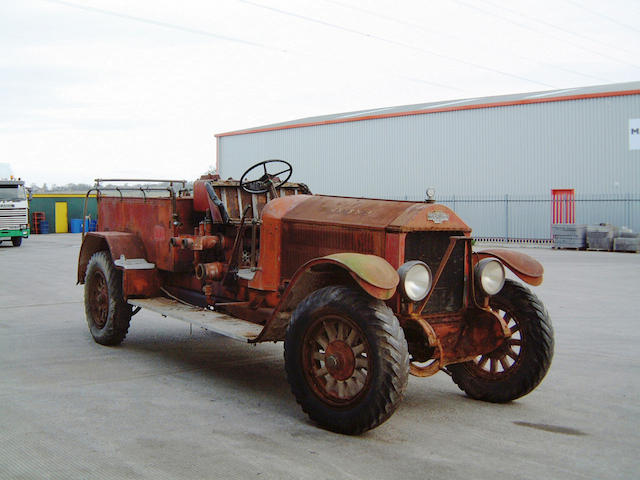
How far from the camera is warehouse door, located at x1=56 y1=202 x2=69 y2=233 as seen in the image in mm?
37062

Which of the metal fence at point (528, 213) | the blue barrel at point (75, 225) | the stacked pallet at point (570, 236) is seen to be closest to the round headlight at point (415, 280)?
the stacked pallet at point (570, 236)

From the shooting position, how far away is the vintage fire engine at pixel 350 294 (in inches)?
179

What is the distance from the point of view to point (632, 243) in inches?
907

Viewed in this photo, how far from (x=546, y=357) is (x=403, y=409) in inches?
45.4

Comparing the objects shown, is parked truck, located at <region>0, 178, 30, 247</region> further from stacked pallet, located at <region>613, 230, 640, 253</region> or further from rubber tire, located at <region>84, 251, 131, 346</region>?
stacked pallet, located at <region>613, 230, 640, 253</region>

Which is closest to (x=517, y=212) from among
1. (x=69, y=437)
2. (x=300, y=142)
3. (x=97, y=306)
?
(x=300, y=142)

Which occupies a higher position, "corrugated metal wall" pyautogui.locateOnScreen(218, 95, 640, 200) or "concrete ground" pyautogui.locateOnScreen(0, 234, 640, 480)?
"corrugated metal wall" pyautogui.locateOnScreen(218, 95, 640, 200)

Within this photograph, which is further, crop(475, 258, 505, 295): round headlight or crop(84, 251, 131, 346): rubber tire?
crop(84, 251, 131, 346): rubber tire

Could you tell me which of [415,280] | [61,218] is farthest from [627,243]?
[61,218]

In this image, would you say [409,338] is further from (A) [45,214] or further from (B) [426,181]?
(A) [45,214]

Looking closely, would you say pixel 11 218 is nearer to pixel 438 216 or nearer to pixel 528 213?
pixel 528 213

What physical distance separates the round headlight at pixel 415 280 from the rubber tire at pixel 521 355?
0.99 metres

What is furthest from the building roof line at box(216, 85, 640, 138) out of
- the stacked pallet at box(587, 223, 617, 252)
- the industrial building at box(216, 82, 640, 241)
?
the stacked pallet at box(587, 223, 617, 252)

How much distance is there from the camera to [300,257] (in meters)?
5.80
